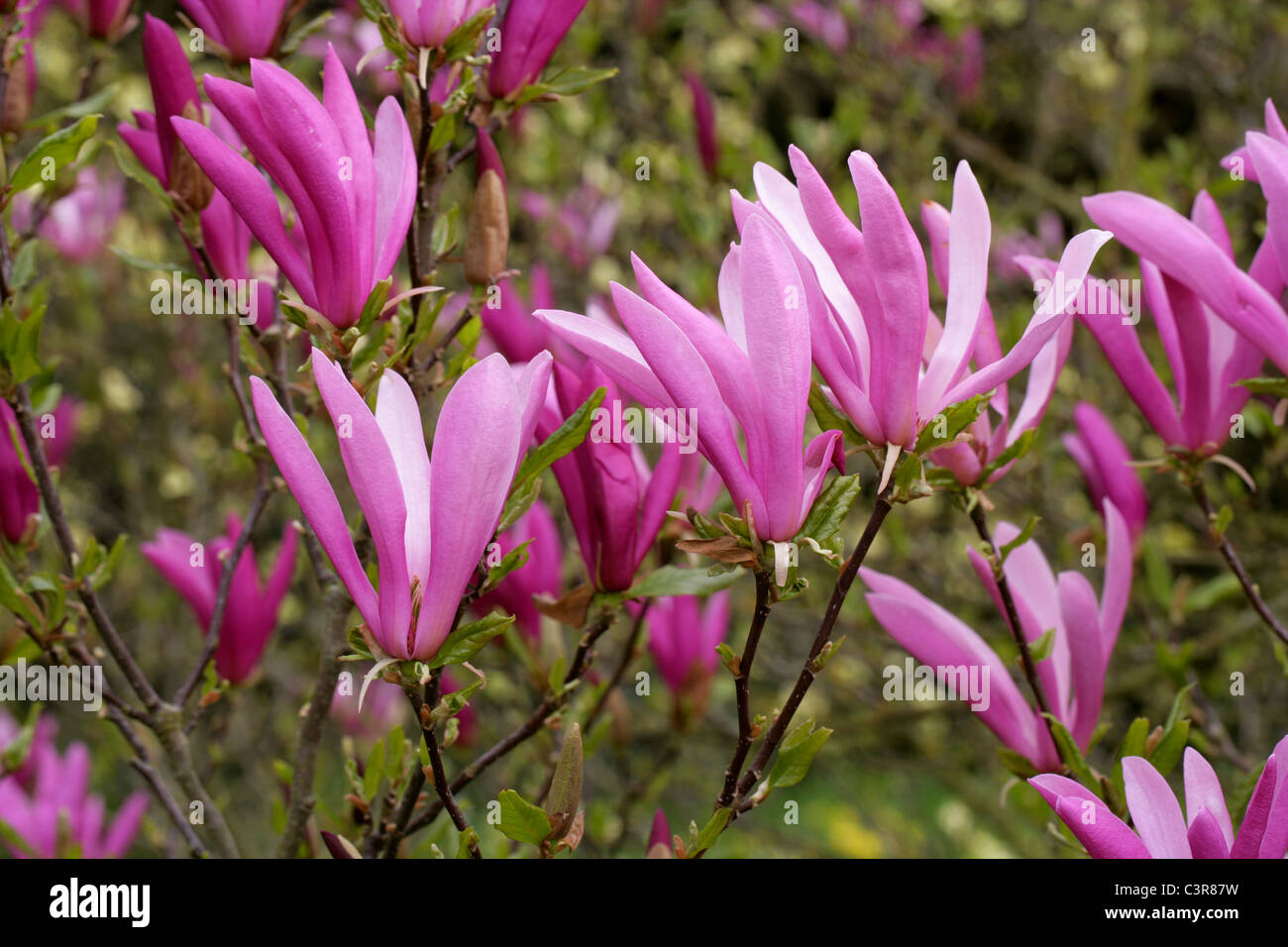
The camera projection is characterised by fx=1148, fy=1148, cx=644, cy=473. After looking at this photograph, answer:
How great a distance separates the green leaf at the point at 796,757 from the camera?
0.89 m

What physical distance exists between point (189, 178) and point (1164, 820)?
1014 mm

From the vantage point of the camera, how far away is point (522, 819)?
86cm

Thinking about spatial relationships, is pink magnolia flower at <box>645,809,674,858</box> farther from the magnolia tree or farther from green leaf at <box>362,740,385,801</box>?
green leaf at <box>362,740,385,801</box>

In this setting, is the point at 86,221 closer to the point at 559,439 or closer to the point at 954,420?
the point at 559,439

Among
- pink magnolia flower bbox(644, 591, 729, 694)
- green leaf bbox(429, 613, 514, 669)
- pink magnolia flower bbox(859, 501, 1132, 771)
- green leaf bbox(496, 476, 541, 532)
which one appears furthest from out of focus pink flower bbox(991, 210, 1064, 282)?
green leaf bbox(429, 613, 514, 669)

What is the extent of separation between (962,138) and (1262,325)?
1.83 m

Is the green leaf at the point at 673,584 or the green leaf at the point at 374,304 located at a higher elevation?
the green leaf at the point at 374,304

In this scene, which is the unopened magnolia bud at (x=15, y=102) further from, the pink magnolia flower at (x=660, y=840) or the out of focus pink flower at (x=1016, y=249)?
the out of focus pink flower at (x=1016, y=249)

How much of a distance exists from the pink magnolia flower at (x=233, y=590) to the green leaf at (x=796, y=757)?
67cm

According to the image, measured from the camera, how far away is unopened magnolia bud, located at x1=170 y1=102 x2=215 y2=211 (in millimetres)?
1093

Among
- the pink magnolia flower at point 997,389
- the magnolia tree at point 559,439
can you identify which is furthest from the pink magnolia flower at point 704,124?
the pink magnolia flower at point 997,389

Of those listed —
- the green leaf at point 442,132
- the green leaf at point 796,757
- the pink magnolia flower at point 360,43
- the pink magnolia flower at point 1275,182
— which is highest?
the pink magnolia flower at point 360,43
